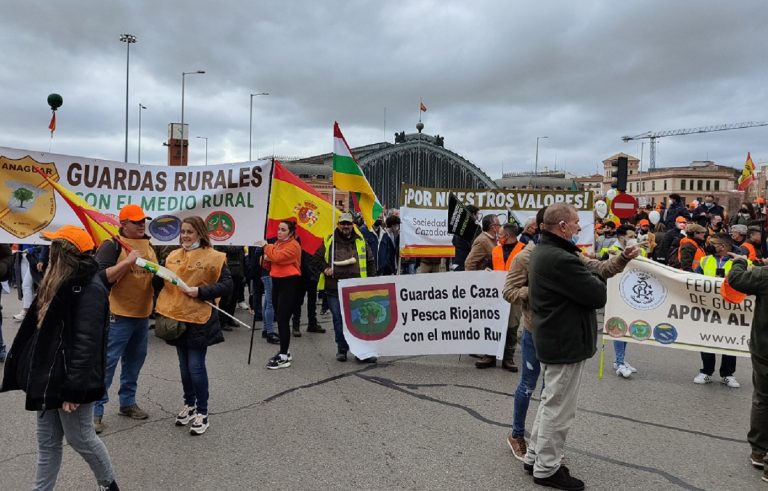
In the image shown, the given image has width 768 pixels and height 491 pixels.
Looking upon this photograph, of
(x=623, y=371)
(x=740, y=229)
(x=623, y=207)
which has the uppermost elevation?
(x=623, y=207)

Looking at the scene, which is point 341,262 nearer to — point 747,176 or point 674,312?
point 674,312

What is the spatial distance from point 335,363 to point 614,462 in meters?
3.75

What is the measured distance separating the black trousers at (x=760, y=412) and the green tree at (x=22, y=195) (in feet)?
23.3

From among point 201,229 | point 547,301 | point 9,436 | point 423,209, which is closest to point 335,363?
point 201,229

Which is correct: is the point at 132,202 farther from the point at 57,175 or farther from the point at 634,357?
the point at 634,357

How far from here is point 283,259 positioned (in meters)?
6.78

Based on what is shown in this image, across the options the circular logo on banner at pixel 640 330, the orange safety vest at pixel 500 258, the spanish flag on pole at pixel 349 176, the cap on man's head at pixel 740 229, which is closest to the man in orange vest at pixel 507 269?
the orange safety vest at pixel 500 258

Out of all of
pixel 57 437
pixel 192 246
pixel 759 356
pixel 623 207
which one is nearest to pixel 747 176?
pixel 623 207

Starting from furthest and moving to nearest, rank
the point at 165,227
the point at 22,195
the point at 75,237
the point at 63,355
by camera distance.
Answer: the point at 165,227, the point at 22,195, the point at 75,237, the point at 63,355

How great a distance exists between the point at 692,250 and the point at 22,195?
8.38 meters

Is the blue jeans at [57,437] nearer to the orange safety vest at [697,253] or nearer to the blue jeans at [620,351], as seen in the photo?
the blue jeans at [620,351]

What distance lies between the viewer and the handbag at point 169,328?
14.5ft

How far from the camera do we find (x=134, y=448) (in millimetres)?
4234

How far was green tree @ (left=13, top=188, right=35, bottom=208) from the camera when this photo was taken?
5.80 meters
